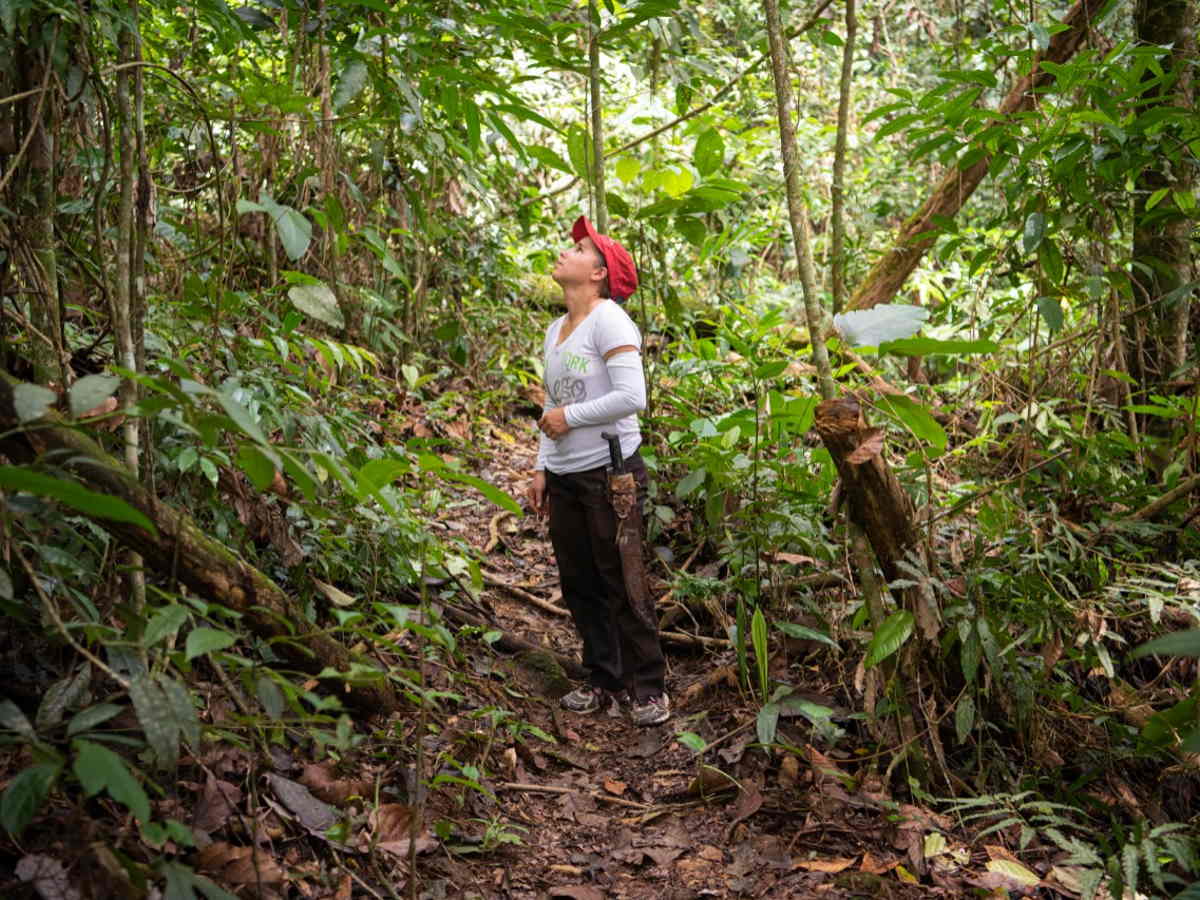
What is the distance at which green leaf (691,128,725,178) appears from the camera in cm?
461

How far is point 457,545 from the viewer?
4.10 m

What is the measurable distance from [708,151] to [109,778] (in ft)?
13.0

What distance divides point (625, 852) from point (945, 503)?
2.36 m

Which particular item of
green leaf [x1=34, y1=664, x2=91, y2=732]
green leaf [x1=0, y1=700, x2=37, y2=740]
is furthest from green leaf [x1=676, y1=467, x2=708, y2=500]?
green leaf [x1=0, y1=700, x2=37, y2=740]

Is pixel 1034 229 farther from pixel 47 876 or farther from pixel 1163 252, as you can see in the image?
pixel 47 876

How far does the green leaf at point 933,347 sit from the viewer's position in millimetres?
2465

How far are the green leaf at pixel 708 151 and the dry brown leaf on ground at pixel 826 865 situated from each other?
3.22 metres

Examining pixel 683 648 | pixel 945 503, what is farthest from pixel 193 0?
pixel 945 503

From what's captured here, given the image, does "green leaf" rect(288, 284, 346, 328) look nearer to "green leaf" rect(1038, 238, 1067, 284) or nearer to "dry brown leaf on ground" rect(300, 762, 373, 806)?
"dry brown leaf on ground" rect(300, 762, 373, 806)

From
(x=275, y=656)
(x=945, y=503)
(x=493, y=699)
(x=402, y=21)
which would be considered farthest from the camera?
(x=402, y=21)

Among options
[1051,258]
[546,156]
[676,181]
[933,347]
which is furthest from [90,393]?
[676,181]

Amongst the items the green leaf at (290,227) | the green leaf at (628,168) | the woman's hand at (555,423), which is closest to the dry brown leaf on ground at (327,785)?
the green leaf at (290,227)

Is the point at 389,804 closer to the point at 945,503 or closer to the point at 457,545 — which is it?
the point at 457,545

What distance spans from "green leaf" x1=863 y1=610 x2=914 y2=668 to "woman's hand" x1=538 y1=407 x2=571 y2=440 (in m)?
1.49
